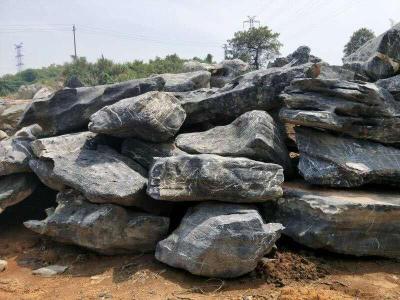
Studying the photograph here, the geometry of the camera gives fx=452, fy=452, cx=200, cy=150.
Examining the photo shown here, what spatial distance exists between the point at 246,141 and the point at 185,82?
3.58 meters

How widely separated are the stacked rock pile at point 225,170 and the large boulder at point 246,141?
0.02 m

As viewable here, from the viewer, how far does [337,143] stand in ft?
24.0

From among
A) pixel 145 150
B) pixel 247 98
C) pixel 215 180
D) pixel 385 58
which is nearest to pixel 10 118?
pixel 145 150

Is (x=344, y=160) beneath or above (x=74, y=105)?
beneath

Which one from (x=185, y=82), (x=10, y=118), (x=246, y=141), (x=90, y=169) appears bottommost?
(x=90, y=169)

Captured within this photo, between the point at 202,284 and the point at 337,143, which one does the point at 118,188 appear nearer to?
the point at 202,284

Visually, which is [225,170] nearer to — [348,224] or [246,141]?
[246,141]

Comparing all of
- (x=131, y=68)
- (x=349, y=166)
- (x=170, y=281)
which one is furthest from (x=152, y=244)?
(x=131, y=68)

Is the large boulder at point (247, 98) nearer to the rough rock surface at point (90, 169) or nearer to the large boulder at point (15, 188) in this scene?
the rough rock surface at point (90, 169)

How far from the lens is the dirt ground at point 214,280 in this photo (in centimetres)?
562

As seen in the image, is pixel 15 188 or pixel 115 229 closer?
pixel 115 229

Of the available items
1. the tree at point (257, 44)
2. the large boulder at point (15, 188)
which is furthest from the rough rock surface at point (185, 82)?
the tree at point (257, 44)

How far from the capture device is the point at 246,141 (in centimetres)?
708

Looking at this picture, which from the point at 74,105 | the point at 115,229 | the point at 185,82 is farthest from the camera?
the point at 185,82
